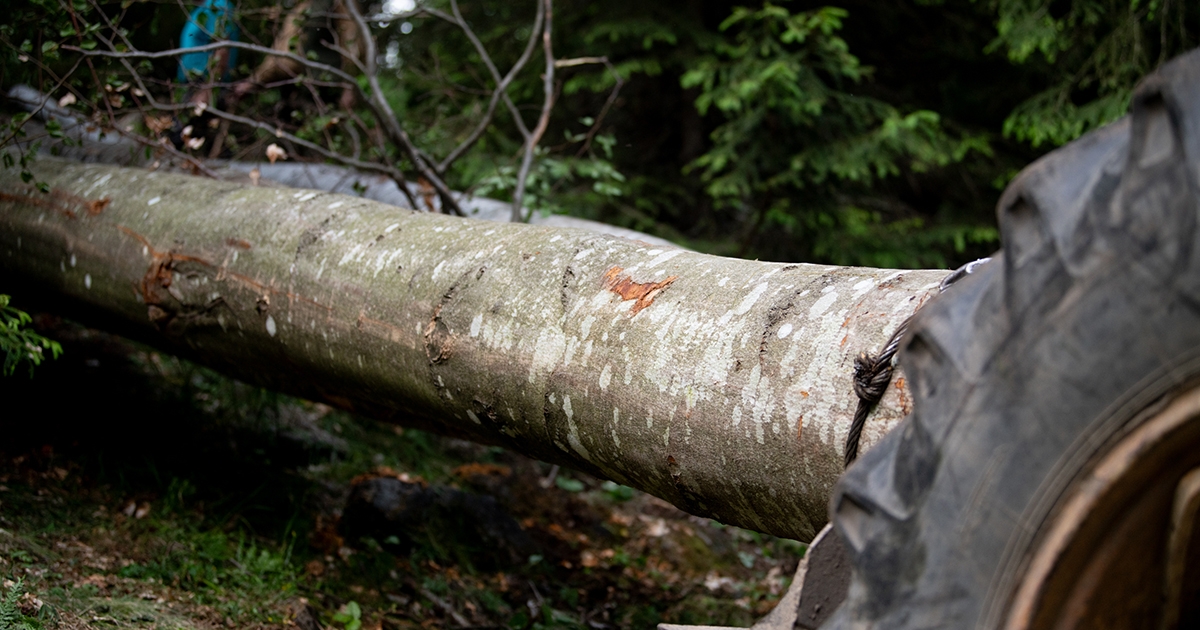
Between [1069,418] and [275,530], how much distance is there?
3074mm

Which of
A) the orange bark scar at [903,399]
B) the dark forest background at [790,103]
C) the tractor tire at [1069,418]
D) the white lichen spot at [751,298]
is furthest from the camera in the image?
the dark forest background at [790,103]

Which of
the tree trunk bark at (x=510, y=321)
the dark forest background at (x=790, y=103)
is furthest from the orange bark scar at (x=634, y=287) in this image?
the dark forest background at (x=790, y=103)

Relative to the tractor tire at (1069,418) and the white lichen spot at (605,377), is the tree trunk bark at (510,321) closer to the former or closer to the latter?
the white lichen spot at (605,377)

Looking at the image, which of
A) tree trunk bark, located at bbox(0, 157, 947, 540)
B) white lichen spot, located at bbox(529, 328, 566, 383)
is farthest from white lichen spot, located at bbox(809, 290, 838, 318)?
white lichen spot, located at bbox(529, 328, 566, 383)

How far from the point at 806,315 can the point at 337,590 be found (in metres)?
2.22

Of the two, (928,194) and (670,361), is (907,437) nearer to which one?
(670,361)

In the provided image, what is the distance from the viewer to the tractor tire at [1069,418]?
2.90 feet

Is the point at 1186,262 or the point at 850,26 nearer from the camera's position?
the point at 1186,262

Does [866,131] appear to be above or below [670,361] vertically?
above

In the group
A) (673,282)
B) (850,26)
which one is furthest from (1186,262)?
(850,26)

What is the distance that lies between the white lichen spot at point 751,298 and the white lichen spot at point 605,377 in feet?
0.98

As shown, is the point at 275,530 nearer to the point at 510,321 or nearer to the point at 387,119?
the point at 510,321

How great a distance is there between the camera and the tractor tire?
0.88 meters

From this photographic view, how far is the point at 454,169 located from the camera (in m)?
6.25
